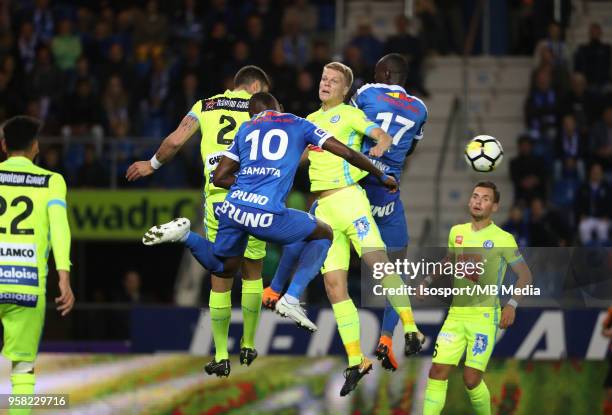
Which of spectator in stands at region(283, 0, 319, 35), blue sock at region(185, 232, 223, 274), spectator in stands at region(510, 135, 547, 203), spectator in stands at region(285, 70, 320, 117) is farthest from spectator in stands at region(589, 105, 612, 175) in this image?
blue sock at region(185, 232, 223, 274)

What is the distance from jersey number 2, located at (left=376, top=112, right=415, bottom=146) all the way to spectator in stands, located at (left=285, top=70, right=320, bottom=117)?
6341 millimetres

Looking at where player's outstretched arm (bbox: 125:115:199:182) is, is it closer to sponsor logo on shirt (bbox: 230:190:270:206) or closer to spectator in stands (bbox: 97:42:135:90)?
sponsor logo on shirt (bbox: 230:190:270:206)

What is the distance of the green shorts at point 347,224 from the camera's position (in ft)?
42.8

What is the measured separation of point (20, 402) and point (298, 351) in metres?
6.46

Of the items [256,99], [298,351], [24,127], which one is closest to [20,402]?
[24,127]

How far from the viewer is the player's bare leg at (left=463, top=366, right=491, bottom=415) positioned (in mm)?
13789

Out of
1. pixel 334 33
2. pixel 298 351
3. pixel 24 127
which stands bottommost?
pixel 298 351

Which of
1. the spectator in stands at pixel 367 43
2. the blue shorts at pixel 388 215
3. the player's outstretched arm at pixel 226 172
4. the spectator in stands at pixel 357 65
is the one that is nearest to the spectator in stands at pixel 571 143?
the spectator in stands at pixel 357 65

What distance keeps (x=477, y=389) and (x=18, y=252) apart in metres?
4.78

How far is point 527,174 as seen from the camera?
1953 cm

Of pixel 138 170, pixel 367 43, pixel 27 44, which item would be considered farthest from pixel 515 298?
pixel 27 44

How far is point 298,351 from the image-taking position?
18016mm

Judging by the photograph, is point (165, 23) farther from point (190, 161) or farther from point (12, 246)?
point (12, 246)

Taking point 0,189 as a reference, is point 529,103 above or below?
above
